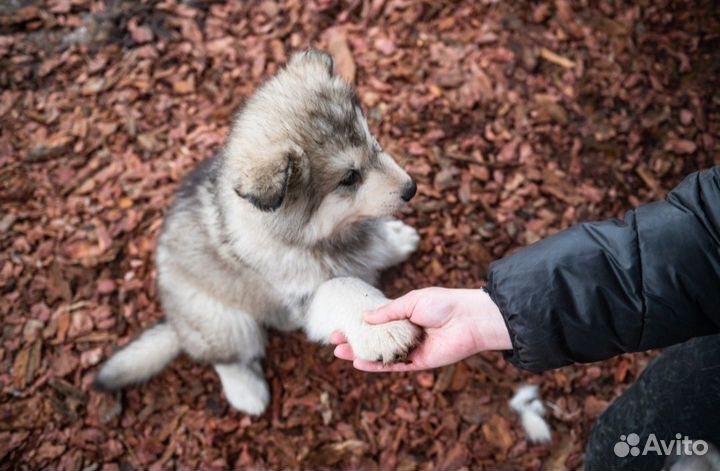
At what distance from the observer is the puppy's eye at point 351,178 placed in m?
2.34

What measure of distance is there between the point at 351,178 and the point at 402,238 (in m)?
1.02

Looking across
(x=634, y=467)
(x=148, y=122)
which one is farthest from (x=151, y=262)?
(x=634, y=467)

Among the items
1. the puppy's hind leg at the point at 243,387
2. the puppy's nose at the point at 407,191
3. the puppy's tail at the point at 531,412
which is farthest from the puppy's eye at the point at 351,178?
the puppy's tail at the point at 531,412

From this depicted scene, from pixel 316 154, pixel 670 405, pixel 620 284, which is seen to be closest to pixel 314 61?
pixel 316 154

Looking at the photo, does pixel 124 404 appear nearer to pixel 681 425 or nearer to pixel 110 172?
pixel 110 172

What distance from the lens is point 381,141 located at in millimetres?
3635

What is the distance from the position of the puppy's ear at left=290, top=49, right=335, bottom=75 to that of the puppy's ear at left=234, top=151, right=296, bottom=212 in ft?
2.29

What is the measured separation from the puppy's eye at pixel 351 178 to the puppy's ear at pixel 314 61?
528 mm

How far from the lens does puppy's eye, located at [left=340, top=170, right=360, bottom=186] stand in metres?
2.34

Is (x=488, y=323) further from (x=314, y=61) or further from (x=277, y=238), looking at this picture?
(x=314, y=61)

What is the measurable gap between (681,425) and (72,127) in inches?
159

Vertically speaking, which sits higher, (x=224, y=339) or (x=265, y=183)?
(x=265, y=183)

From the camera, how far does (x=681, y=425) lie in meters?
2.11

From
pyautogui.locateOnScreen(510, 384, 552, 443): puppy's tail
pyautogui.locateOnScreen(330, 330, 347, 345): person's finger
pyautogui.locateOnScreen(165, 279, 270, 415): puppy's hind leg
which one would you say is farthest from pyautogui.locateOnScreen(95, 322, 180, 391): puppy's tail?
pyautogui.locateOnScreen(510, 384, 552, 443): puppy's tail
